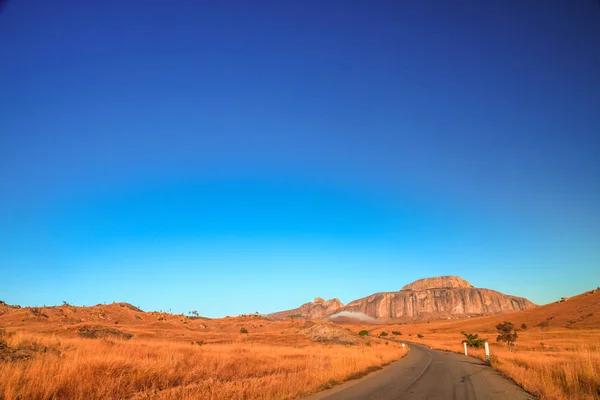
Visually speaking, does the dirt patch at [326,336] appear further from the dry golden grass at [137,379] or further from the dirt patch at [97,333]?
the dry golden grass at [137,379]

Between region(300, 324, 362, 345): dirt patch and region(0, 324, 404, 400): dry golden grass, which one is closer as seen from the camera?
region(0, 324, 404, 400): dry golden grass

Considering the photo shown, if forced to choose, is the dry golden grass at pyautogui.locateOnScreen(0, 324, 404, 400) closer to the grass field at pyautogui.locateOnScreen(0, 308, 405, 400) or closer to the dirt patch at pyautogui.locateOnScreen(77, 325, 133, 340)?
the grass field at pyautogui.locateOnScreen(0, 308, 405, 400)

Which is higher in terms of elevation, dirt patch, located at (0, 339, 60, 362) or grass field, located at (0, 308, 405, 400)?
dirt patch, located at (0, 339, 60, 362)

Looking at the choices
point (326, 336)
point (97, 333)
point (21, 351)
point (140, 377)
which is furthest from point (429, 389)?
point (326, 336)

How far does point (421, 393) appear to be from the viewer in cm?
1203

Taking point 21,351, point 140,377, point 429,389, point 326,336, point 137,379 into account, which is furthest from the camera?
point 326,336

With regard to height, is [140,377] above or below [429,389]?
above

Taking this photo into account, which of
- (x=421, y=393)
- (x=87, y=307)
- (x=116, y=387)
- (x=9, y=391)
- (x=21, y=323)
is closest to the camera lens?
(x=9, y=391)

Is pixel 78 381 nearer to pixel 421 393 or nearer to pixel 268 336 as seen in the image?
pixel 421 393

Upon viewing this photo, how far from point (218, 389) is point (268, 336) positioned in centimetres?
4188

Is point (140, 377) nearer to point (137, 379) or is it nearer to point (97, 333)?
point (137, 379)

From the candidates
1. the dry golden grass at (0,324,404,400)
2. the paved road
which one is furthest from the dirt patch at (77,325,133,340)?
the paved road

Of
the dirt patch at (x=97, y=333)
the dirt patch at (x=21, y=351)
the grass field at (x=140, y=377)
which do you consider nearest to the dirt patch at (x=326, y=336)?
the dirt patch at (x=97, y=333)

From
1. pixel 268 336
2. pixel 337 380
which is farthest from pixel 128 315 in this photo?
pixel 337 380
